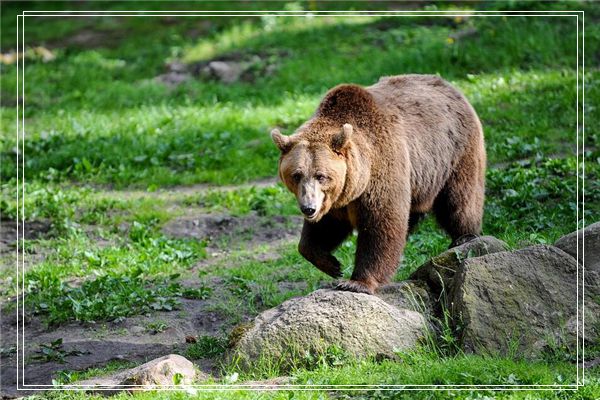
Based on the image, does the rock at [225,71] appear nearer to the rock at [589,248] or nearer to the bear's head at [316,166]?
the bear's head at [316,166]

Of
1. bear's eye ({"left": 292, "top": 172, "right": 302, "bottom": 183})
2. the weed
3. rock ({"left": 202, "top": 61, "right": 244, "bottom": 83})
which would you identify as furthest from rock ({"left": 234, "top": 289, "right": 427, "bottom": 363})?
rock ({"left": 202, "top": 61, "right": 244, "bottom": 83})

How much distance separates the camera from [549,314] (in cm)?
656

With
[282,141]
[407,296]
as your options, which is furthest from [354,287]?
[282,141]

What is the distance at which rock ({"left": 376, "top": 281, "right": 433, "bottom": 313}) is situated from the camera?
692 cm

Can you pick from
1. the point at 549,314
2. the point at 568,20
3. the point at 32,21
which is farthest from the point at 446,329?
the point at 32,21

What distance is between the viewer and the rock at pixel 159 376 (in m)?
6.29

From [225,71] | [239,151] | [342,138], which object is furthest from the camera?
[225,71]

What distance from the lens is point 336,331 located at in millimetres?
6598

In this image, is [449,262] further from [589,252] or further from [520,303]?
[589,252]

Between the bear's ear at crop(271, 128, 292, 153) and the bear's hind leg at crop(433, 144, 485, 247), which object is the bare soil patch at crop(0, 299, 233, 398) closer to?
the bear's ear at crop(271, 128, 292, 153)

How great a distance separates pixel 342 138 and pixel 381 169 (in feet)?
1.83

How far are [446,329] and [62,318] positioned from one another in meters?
3.72

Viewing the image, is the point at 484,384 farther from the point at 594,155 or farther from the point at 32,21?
the point at 32,21

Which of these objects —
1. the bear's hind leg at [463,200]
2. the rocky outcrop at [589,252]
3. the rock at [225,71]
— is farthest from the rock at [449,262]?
the rock at [225,71]
